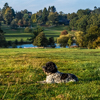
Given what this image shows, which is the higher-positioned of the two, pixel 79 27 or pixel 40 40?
pixel 79 27

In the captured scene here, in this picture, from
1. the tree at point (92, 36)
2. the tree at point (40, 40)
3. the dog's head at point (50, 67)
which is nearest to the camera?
the dog's head at point (50, 67)

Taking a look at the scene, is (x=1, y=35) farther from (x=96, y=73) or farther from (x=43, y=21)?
(x=43, y=21)

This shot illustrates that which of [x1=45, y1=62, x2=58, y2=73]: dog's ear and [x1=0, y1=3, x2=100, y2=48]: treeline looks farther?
[x1=0, y1=3, x2=100, y2=48]: treeline

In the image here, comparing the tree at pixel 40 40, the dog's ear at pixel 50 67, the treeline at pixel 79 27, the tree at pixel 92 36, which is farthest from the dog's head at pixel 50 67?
the tree at pixel 40 40

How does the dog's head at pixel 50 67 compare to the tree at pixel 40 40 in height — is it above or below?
above

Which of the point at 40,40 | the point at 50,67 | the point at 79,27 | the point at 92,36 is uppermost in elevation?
the point at 79,27

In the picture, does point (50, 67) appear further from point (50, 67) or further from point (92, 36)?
point (92, 36)

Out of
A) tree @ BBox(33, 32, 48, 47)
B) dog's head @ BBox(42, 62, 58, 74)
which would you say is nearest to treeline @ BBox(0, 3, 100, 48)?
tree @ BBox(33, 32, 48, 47)

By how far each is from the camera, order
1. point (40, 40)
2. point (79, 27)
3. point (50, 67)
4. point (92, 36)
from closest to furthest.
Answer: point (50, 67) → point (92, 36) → point (40, 40) → point (79, 27)

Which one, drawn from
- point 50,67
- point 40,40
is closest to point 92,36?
point 40,40

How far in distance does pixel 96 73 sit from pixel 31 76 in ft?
11.9

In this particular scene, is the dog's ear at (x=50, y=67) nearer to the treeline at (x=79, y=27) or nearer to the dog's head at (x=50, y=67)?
the dog's head at (x=50, y=67)

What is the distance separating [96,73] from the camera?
823 centimetres

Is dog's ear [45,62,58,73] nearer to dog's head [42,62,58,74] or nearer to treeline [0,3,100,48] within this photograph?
dog's head [42,62,58,74]
